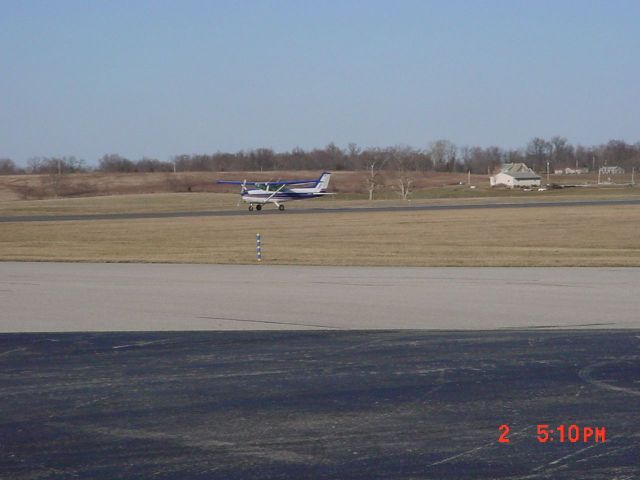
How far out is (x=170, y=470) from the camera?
6.89 metres

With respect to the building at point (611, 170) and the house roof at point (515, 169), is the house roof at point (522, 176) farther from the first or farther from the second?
the building at point (611, 170)

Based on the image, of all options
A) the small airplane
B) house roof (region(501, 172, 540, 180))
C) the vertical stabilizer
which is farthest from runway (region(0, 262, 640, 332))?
house roof (region(501, 172, 540, 180))

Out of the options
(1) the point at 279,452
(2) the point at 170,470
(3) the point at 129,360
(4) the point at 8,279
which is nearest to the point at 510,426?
(1) the point at 279,452

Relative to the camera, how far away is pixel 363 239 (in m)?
42.8

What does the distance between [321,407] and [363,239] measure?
3411 centimetres

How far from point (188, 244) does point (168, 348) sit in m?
29.5

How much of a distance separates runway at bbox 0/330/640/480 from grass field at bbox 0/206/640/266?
16516 millimetres

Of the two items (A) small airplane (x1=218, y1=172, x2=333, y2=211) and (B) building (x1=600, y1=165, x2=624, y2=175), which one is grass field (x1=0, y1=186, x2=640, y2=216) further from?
(B) building (x1=600, y1=165, x2=624, y2=175)

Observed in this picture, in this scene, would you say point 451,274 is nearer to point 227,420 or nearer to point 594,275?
point 594,275

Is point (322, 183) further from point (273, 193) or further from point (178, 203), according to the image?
point (178, 203)

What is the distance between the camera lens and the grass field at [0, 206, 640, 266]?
3173 centimetres
